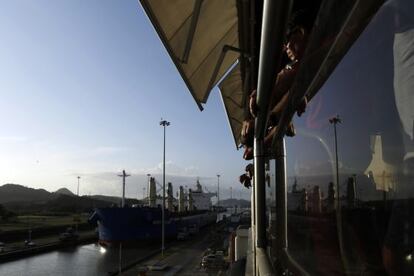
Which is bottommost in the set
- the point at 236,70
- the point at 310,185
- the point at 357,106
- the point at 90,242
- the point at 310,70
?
the point at 90,242

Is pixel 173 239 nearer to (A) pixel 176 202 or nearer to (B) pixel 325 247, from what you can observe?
(A) pixel 176 202

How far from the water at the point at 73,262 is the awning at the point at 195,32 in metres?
34.7

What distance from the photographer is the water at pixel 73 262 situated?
4050 cm

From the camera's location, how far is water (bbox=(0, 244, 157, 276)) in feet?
133

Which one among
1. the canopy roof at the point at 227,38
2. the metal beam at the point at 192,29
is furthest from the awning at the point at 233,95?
the metal beam at the point at 192,29


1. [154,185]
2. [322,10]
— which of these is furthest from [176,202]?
[322,10]

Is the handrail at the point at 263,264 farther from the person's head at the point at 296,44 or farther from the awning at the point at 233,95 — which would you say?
the awning at the point at 233,95

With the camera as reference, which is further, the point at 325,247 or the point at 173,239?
the point at 173,239

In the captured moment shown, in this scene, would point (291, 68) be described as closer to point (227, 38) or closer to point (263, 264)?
point (263, 264)

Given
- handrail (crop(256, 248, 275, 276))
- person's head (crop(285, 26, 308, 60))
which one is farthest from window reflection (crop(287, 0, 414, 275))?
handrail (crop(256, 248, 275, 276))

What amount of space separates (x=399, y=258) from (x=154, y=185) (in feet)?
277

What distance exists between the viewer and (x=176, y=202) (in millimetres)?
116125

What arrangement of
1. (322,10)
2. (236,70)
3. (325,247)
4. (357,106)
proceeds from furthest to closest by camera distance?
(236,70), (325,247), (357,106), (322,10)

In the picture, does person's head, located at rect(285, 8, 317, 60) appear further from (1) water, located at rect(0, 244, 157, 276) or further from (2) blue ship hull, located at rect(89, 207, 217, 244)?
(2) blue ship hull, located at rect(89, 207, 217, 244)
